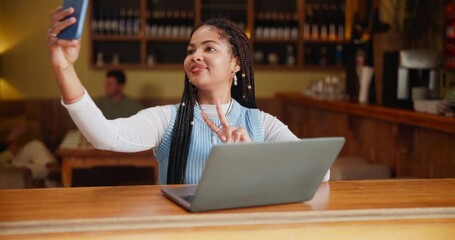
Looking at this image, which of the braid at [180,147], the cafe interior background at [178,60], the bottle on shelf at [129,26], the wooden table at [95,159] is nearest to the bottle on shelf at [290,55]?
the cafe interior background at [178,60]

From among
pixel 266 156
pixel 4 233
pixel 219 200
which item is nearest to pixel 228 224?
pixel 219 200

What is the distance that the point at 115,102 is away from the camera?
6.20 m

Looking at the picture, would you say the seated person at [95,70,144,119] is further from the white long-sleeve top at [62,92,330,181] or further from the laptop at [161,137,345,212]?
the laptop at [161,137,345,212]

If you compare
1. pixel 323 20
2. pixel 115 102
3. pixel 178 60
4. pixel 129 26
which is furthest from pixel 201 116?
pixel 323 20

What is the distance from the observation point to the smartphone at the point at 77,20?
143cm

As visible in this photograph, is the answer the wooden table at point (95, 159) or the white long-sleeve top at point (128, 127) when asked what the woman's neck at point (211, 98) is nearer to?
the white long-sleeve top at point (128, 127)

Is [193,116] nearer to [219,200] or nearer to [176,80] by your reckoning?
[219,200]

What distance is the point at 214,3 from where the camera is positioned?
6980 millimetres

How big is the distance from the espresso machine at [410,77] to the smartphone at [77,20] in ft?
9.54

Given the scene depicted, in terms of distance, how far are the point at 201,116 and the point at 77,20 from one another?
657 mm

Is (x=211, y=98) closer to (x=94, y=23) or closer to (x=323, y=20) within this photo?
(x=94, y=23)

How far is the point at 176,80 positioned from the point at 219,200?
5.56m

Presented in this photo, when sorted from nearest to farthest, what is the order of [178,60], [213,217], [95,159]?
[213,217] → [95,159] → [178,60]

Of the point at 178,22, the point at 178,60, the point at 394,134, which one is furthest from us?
the point at 178,60
